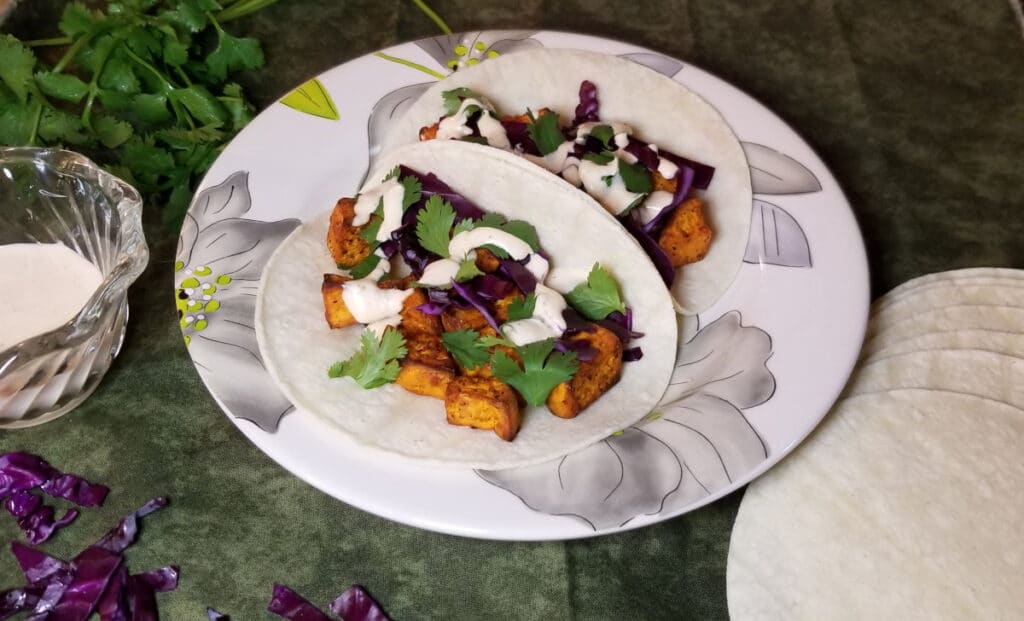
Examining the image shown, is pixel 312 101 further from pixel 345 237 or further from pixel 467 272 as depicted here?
pixel 467 272

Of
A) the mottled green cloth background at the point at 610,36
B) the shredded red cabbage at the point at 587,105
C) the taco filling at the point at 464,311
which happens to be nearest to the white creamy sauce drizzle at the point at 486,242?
the taco filling at the point at 464,311

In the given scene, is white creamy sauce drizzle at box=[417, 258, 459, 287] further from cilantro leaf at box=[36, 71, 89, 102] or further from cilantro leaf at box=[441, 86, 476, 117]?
cilantro leaf at box=[36, 71, 89, 102]

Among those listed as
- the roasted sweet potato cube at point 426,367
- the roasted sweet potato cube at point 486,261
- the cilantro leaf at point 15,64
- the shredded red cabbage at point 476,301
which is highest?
the cilantro leaf at point 15,64

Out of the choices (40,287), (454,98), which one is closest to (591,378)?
(454,98)

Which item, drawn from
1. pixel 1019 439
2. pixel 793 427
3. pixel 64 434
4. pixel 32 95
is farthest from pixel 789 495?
pixel 32 95

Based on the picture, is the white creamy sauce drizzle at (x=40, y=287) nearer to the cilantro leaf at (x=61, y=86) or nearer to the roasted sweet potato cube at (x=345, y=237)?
the cilantro leaf at (x=61, y=86)

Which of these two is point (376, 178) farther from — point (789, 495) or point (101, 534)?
point (789, 495)
